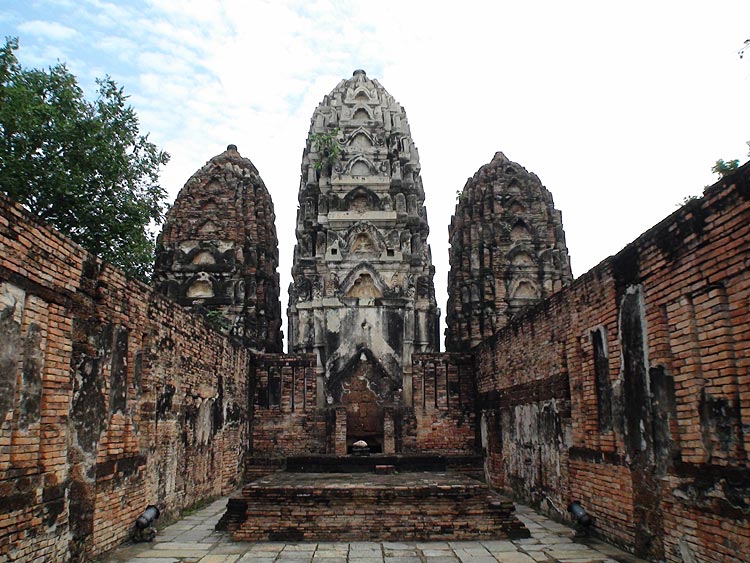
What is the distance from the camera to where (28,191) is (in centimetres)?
1611

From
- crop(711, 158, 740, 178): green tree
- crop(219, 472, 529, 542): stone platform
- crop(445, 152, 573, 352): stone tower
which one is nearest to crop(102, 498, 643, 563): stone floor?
crop(219, 472, 529, 542): stone platform

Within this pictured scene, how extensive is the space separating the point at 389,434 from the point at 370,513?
763cm

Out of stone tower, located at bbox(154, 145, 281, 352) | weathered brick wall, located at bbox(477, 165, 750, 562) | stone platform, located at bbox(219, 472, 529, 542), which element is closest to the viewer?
weathered brick wall, located at bbox(477, 165, 750, 562)

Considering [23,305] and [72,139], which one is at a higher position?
[72,139]

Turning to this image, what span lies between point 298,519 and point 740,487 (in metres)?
5.86

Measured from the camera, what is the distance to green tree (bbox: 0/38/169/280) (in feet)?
51.8

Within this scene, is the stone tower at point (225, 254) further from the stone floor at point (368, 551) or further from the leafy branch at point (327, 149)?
the stone floor at point (368, 551)

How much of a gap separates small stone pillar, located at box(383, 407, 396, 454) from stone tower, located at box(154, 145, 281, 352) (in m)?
7.54

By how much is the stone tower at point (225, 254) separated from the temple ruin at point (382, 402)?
2.74 meters

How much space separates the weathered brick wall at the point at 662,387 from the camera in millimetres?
5992

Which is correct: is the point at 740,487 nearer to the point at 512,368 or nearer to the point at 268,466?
the point at 512,368

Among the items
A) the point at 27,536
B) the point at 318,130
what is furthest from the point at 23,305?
the point at 318,130

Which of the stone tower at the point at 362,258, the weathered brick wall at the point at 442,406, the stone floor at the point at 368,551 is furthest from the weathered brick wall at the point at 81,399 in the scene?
the stone tower at the point at 362,258

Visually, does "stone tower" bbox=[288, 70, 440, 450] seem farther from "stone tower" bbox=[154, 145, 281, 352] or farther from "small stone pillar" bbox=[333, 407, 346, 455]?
"stone tower" bbox=[154, 145, 281, 352]
